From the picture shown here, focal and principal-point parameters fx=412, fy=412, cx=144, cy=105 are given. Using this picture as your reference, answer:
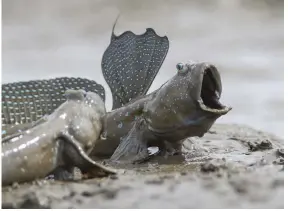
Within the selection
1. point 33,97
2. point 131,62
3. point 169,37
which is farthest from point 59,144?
point 169,37

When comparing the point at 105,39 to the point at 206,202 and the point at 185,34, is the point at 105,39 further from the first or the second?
the point at 206,202

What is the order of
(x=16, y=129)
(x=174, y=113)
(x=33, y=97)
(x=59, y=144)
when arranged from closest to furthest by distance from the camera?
(x=59, y=144) < (x=16, y=129) < (x=33, y=97) < (x=174, y=113)

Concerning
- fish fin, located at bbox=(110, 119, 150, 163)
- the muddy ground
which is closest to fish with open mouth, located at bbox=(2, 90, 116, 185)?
the muddy ground

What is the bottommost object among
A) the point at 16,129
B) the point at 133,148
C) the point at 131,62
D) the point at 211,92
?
the point at 133,148

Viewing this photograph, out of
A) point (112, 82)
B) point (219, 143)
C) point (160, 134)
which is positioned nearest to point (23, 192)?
point (160, 134)

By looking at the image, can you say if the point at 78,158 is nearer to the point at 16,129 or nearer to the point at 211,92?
the point at 16,129

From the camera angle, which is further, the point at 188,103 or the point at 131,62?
the point at 131,62

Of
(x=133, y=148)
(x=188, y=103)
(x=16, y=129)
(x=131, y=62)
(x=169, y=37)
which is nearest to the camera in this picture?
(x=16, y=129)

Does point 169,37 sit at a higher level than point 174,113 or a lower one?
higher
